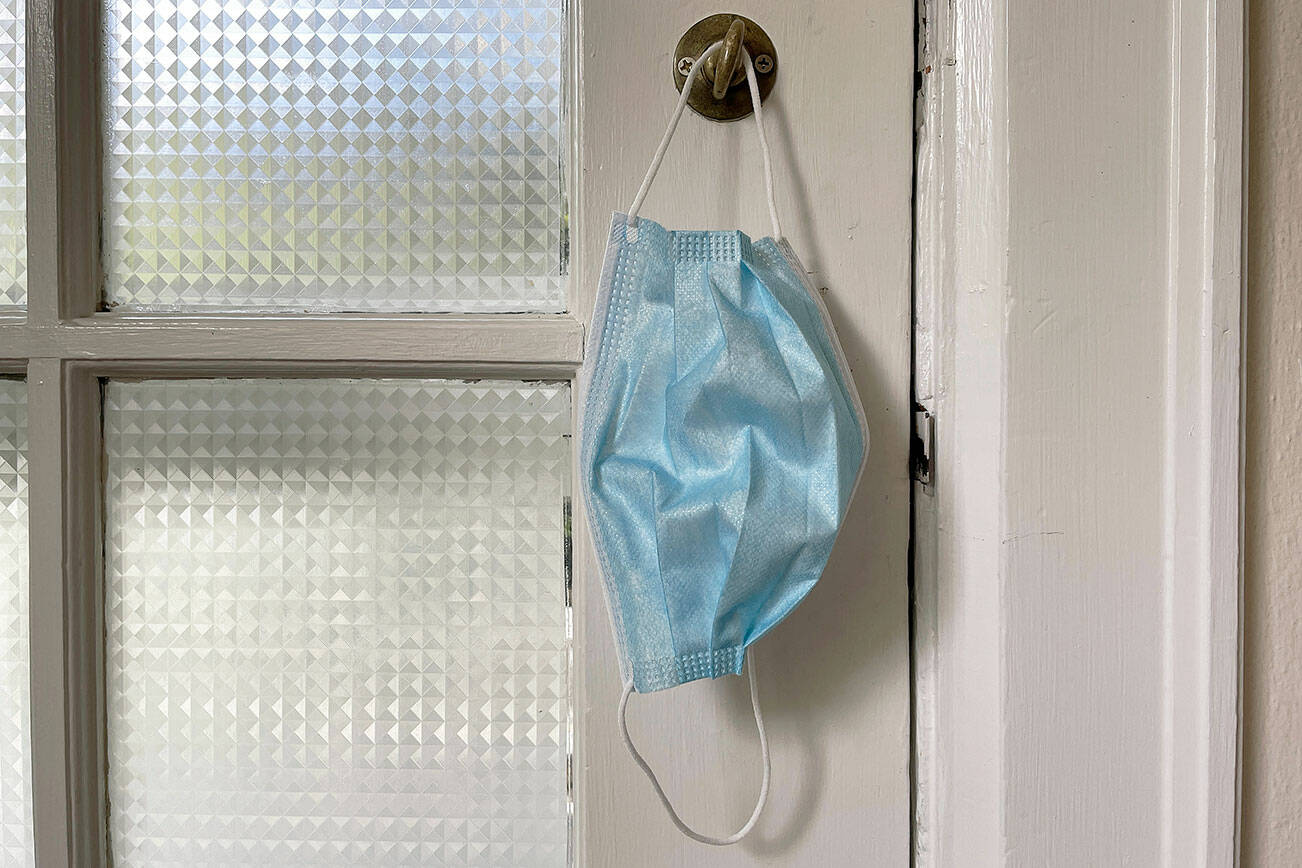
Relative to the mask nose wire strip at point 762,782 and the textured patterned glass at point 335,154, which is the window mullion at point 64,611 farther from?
the mask nose wire strip at point 762,782

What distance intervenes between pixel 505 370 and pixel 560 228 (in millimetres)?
100

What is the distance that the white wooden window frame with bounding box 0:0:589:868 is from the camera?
1.60 ft

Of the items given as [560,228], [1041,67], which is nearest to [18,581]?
[560,228]

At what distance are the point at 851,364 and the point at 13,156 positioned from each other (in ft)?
1.80

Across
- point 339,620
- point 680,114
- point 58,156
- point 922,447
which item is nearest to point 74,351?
point 58,156

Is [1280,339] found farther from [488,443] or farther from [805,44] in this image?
[488,443]

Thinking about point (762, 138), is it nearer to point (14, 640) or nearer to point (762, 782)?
point (762, 782)

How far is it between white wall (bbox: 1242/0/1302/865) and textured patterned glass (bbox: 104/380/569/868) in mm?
378

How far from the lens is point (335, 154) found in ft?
1.66

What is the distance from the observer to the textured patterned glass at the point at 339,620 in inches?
20.3

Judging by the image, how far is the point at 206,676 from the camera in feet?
1.70

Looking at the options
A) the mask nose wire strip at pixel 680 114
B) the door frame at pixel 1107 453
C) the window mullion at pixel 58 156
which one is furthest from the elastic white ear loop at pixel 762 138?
the window mullion at pixel 58 156

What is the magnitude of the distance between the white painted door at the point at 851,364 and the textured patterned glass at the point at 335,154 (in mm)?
57

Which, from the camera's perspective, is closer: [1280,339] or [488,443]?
[1280,339]
